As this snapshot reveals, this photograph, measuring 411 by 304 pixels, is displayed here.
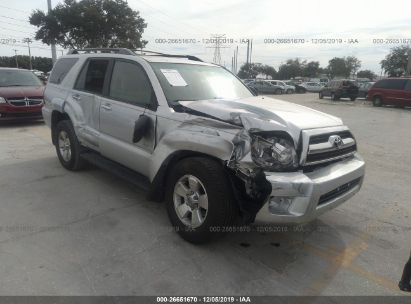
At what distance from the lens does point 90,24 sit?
2658cm

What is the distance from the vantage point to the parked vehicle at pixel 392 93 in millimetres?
20750

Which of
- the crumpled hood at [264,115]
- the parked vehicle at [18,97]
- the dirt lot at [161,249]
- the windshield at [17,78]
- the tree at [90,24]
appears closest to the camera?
the dirt lot at [161,249]

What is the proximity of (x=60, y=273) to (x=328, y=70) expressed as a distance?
10491 centimetres

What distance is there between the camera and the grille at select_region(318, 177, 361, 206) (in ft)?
10.7

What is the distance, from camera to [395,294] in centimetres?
294

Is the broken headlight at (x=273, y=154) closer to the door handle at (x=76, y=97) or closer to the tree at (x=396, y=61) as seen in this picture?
the door handle at (x=76, y=97)

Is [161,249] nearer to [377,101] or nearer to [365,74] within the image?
[377,101]

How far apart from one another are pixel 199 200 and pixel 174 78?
5.20 feet

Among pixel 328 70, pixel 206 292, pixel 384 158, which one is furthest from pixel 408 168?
pixel 328 70

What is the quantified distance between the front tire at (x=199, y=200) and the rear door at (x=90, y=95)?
1885mm

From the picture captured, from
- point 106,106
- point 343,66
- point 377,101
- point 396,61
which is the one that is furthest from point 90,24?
point 343,66

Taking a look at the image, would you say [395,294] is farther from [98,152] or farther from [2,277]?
[98,152]

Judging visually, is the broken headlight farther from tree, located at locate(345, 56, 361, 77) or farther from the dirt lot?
tree, located at locate(345, 56, 361, 77)

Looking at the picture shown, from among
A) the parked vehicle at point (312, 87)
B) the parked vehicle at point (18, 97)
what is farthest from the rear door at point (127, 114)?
the parked vehicle at point (312, 87)
